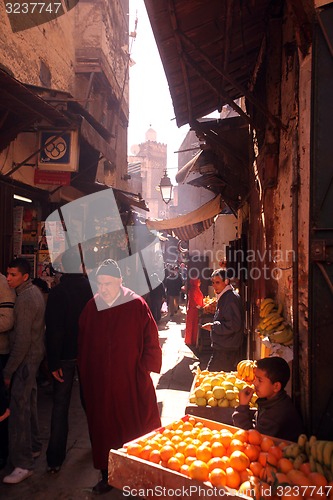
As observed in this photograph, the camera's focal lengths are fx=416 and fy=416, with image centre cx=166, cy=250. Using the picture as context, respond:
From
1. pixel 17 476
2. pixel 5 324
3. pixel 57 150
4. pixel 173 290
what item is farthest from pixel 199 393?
pixel 173 290

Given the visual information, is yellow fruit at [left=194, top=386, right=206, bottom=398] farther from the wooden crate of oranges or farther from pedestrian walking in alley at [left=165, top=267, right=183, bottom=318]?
pedestrian walking in alley at [left=165, top=267, right=183, bottom=318]

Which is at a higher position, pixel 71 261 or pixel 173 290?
pixel 71 261

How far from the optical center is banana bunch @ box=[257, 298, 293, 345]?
12.5 ft

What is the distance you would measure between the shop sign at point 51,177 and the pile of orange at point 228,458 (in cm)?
529

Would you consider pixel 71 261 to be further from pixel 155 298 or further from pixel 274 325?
pixel 155 298

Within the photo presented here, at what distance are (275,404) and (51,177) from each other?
5.65 m

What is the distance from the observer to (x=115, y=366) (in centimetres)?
364

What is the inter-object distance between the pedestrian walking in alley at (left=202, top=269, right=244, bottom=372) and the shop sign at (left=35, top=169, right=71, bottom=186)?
3.38m

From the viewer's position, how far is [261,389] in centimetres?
320

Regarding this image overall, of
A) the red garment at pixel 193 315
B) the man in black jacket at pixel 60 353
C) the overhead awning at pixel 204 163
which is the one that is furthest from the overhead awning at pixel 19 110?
the red garment at pixel 193 315

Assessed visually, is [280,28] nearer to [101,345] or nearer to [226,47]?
[226,47]

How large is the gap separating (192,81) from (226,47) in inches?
49.5

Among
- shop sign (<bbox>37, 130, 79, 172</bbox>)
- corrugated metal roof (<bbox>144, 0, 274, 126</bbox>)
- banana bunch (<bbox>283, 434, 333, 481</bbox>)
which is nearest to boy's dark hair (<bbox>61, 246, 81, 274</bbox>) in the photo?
corrugated metal roof (<bbox>144, 0, 274, 126</bbox>)

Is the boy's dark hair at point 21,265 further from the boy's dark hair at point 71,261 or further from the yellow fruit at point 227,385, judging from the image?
the yellow fruit at point 227,385
